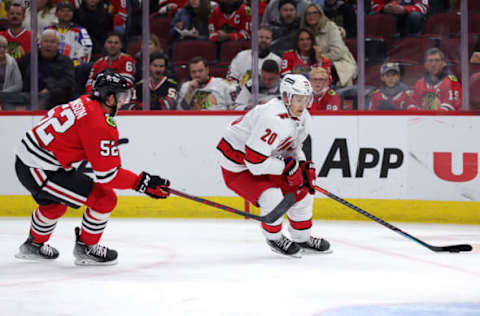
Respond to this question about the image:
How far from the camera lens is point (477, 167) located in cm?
547

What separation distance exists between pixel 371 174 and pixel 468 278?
86.9 inches

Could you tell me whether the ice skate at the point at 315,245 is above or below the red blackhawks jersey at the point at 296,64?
below

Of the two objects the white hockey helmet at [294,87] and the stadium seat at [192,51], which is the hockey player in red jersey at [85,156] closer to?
the white hockey helmet at [294,87]

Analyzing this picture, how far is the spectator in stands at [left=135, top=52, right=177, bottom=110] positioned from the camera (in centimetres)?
601

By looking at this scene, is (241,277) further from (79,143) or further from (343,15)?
(343,15)

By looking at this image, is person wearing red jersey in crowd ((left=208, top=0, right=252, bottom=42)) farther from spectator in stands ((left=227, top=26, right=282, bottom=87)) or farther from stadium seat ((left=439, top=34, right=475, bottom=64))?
stadium seat ((left=439, top=34, right=475, bottom=64))

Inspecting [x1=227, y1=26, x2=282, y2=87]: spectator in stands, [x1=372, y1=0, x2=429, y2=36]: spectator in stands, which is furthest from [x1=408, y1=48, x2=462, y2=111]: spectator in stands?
[x1=227, y1=26, x2=282, y2=87]: spectator in stands

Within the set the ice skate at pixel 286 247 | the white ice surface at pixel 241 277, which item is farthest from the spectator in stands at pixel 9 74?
the ice skate at pixel 286 247

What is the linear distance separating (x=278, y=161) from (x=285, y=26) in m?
2.10

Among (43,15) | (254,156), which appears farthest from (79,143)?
(43,15)

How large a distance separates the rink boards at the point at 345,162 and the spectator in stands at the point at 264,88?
141 millimetres

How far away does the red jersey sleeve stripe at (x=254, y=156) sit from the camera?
394cm

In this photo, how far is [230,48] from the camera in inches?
234

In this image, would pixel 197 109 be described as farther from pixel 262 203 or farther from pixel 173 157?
pixel 262 203
